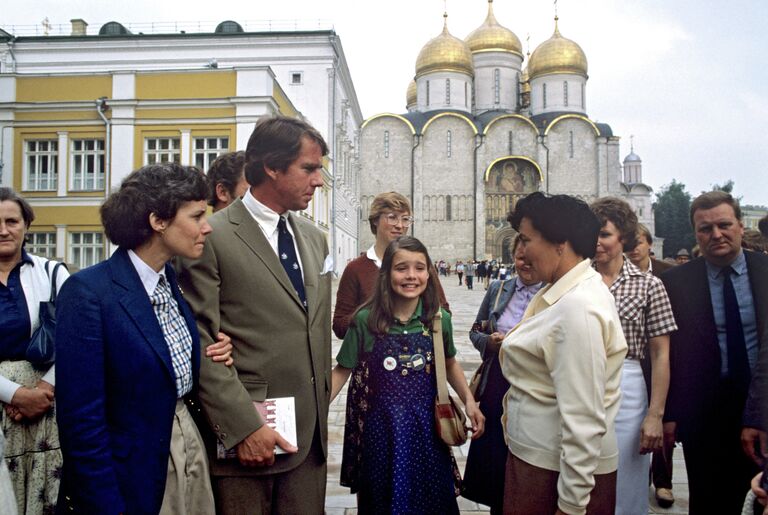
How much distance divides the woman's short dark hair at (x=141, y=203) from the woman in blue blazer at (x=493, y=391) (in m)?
1.58

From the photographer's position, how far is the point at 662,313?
2.98 metres

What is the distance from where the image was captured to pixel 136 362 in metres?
1.95

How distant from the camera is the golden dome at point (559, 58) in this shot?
162 feet

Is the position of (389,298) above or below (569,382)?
above

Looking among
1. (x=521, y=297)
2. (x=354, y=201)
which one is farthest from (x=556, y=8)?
(x=521, y=297)

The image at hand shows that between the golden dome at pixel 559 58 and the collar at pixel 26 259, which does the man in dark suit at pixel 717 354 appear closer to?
the collar at pixel 26 259

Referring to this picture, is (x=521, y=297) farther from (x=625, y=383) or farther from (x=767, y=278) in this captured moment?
(x=767, y=278)

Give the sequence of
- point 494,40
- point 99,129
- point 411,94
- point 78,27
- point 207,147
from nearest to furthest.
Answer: point 207,147 < point 99,129 < point 78,27 < point 494,40 < point 411,94

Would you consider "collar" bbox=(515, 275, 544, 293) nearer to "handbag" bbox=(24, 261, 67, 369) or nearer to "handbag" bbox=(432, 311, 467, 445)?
"handbag" bbox=(432, 311, 467, 445)

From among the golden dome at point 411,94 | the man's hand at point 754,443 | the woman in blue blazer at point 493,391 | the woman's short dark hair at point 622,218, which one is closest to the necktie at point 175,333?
the woman in blue blazer at point 493,391

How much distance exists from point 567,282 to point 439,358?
872mm

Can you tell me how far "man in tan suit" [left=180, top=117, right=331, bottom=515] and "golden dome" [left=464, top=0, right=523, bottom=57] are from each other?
2121 inches

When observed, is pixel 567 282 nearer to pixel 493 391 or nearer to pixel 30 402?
pixel 493 391

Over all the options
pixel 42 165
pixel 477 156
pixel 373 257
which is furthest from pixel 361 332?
pixel 477 156
